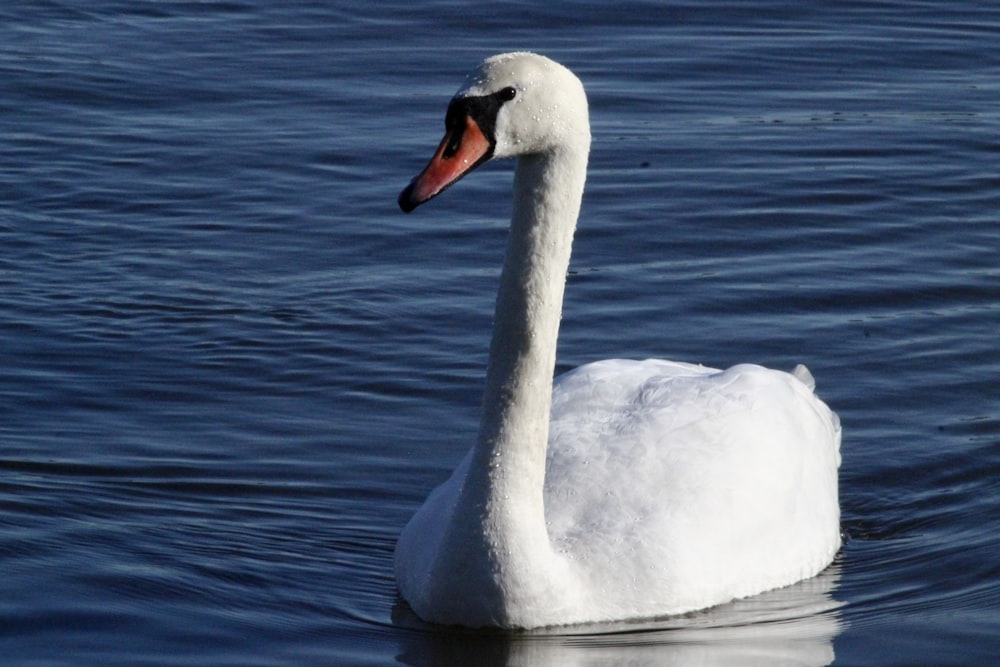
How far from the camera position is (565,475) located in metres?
7.69

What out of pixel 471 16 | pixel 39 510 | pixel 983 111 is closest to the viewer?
pixel 39 510

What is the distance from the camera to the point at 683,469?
7715 mm

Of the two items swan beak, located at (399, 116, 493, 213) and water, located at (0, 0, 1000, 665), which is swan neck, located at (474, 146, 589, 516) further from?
water, located at (0, 0, 1000, 665)

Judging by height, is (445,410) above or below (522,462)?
below

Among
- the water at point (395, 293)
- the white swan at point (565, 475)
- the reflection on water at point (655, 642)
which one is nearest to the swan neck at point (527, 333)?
the white swan at point (565, 475)

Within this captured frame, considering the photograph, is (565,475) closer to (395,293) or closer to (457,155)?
(457,155)

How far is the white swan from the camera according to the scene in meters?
6.71

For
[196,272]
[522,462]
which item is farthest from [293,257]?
[522,462]

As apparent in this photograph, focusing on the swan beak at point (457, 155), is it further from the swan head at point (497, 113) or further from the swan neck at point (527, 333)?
the swan neck at point (527, 333)

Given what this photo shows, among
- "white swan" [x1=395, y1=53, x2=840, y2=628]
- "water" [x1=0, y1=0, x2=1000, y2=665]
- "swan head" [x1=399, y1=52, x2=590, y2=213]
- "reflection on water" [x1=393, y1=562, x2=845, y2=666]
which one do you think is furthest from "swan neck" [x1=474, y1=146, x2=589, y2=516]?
"water" [x1=0, y1=0, x2=1000, y2=665]

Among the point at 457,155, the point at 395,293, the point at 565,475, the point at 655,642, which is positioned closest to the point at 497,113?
the point at 457,155

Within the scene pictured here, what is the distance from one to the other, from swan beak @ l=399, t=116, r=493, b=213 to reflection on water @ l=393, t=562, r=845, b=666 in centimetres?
164

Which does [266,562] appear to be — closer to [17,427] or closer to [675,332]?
[17,427]

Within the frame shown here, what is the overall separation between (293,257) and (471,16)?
5.95 meters
